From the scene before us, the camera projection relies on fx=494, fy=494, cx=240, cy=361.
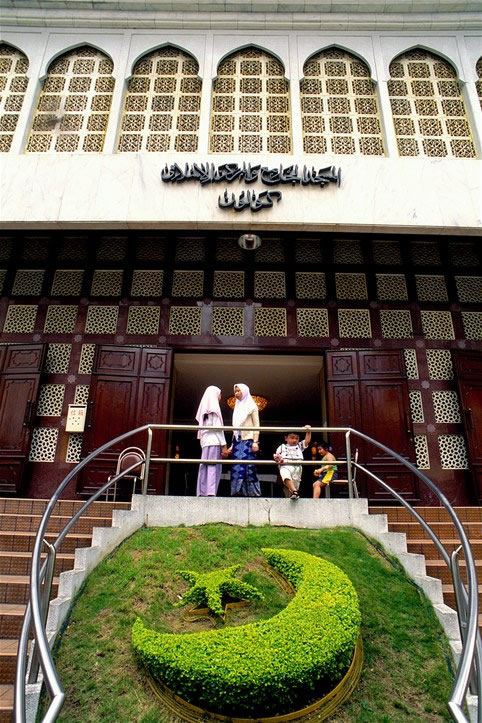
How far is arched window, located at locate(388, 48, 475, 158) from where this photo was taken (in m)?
8.40

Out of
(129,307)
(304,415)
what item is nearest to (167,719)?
(129,307)

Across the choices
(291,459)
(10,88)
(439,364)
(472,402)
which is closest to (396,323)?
(439,364)

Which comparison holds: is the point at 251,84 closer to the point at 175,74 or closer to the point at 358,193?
the point at 175,74

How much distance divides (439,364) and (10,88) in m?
8.98

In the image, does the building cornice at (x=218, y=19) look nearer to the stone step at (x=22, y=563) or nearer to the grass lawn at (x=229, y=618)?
the grass lawn at (x=229, y=618)

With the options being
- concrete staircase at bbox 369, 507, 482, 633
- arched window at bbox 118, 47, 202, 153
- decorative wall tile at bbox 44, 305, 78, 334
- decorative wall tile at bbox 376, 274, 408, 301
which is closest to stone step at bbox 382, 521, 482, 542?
concrete staircase at bbox 369, 507, 482, 633

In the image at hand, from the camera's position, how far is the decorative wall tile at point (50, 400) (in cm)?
788

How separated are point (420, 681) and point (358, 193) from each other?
653 cm

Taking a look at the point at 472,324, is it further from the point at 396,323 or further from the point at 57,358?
the point at 57,358

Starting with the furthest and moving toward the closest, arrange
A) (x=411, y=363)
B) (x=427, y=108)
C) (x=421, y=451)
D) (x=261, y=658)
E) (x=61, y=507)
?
(x=427, y=108) < (x=411, y=363) < (x=421, y=451) < (x=61, y=507) < (x=261, y=658)

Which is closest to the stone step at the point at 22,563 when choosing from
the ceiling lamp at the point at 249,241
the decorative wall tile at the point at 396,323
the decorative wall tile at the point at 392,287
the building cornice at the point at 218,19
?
the ceiling lamp at the point at 249,241

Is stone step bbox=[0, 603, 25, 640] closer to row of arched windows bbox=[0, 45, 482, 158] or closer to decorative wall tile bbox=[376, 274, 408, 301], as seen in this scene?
decorative wall tile bbox=[376, 274, 408, 301]

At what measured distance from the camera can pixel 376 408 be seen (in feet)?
25.5

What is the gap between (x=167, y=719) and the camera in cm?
288
